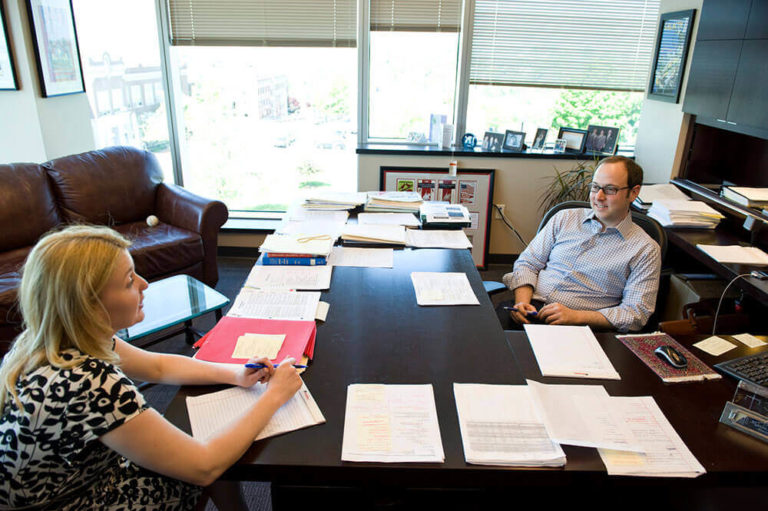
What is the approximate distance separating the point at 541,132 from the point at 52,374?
11.8 ft

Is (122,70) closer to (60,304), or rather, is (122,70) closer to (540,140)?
(540,140)

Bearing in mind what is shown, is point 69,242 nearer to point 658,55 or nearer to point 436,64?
point 436,64

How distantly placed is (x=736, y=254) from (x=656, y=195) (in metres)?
0.73

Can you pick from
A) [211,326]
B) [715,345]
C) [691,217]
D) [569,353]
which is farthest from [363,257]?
[691,217]

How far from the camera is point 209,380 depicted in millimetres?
1267

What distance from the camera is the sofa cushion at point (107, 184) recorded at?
10.4ft

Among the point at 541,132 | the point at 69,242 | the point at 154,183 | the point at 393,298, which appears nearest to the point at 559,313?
the point at 393,298

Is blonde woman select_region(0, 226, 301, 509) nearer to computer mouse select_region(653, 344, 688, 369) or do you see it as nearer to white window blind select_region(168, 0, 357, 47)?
computer mouse select_region(653, 344, 688, 369)

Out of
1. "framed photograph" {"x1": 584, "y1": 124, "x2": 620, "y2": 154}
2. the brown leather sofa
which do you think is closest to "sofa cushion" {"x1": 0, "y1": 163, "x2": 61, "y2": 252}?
the brown leather sofa

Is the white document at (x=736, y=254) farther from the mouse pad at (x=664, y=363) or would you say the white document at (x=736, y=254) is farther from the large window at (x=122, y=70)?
the large window at (x=122, y=70)

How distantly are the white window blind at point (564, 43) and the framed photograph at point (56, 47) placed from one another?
9.17 feet

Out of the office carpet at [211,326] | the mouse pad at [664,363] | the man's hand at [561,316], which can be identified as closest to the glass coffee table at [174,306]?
the office carpet at [211,326]

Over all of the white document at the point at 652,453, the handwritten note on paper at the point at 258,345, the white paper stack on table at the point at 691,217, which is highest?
the white paper stack on table at the point at 691,217

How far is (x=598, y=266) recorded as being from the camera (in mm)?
2088
